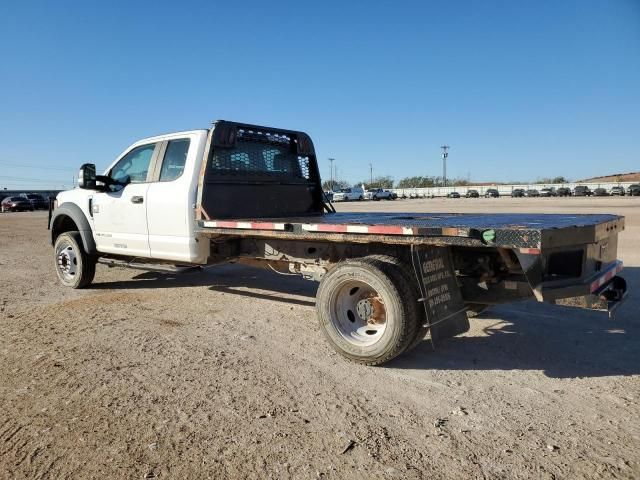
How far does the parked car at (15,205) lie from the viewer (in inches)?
1654

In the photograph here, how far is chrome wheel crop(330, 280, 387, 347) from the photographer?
434 cm

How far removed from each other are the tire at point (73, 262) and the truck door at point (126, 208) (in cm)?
40

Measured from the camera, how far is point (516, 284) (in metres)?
4.03

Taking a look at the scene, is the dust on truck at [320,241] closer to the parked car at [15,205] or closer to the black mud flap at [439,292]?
the black mud flap at [439,292]

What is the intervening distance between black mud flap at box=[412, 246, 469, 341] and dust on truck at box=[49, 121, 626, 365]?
1 centimetres

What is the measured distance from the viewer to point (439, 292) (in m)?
4.06

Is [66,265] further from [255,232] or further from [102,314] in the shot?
[255,232]

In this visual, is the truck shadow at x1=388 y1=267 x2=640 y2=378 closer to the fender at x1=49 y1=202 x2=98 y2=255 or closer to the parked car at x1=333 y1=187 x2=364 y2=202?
the fender at x1=49 y1=202 x2=98 y2=255

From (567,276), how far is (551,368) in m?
0.89

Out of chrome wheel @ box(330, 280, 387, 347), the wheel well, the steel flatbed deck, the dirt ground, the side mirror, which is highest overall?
the side mirror

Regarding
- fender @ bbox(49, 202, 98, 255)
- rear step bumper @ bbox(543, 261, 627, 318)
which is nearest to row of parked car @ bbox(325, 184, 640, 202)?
fender @ bbox(49, 202, 98, 255)

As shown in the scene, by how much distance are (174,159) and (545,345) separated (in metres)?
4.74

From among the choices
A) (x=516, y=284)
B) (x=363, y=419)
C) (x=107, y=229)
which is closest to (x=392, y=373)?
(x=363, y=419)

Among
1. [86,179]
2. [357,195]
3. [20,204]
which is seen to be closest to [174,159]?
[86,179]
